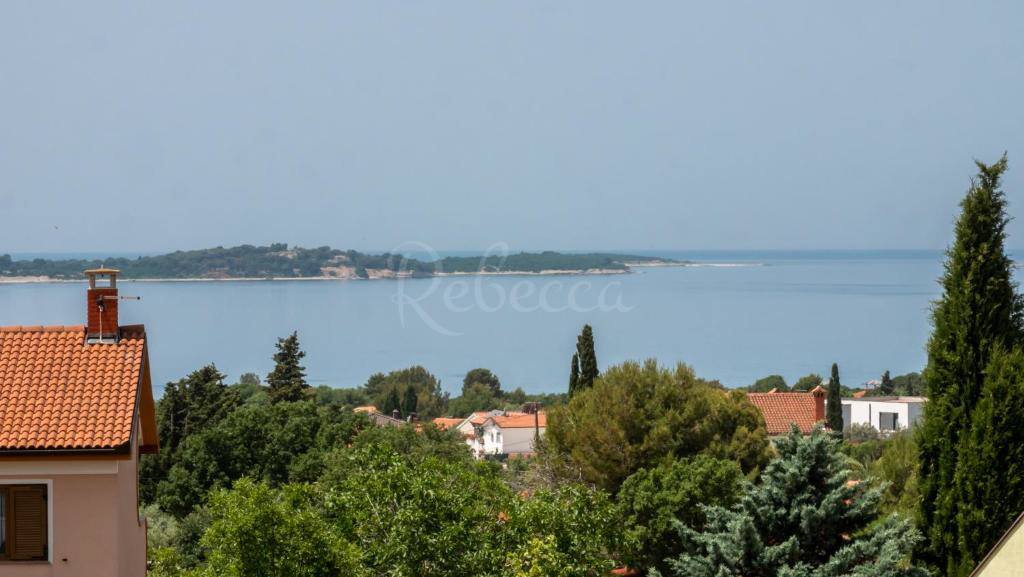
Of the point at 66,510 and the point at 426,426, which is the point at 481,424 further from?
the point at 66,510

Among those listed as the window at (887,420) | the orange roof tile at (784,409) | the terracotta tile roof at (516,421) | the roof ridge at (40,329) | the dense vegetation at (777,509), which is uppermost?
the roof ridge at (40,329)

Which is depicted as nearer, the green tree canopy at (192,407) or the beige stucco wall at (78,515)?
the beige stucco wall at (78,515)

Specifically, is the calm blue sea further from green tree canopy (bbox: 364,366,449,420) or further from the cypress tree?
the cypress tree

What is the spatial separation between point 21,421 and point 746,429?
19.8 meters

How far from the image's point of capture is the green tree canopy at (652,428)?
2725cm

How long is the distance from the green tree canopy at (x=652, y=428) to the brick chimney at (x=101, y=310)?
56.8 ft

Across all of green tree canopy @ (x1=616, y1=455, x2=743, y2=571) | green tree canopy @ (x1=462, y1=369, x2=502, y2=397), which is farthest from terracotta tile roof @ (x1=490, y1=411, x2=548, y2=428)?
green tree canopy @ (x1=616, y1=455, x2=743, y2=571)

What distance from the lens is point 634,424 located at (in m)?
27.5

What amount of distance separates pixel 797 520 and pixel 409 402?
7996cm

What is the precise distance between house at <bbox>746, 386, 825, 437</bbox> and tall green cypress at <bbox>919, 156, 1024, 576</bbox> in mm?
39812

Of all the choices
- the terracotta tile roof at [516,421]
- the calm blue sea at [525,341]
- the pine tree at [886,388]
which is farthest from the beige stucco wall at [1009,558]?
the calm blue sea at [525,341]

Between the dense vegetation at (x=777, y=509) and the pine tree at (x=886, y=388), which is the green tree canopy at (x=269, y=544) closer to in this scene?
the dense vegetation at (x=777, y=509)

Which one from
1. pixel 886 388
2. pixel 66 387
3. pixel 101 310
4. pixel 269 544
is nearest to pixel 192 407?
pixel 101 310

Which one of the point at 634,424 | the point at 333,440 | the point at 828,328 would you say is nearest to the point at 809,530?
the point at 634,424
